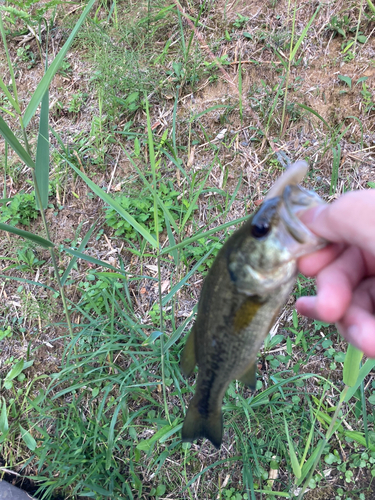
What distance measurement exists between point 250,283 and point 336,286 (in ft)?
1.29

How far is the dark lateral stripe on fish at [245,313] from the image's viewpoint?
138 cm

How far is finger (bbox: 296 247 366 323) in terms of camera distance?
1353mm

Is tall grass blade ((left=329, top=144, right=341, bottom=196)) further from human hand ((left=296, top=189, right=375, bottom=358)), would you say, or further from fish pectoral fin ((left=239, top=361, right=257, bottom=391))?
fish pectoral fin ((left=239, top=361, right=257, bottom=391))

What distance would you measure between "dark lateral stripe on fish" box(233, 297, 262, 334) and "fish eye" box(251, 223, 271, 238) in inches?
10.8

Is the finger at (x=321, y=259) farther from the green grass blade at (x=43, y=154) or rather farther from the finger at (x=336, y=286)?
the green grass blade at (x=43, y=154)

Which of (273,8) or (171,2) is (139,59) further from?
(273,8)

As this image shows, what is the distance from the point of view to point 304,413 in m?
2.40

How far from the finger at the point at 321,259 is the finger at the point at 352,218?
0.90 ft

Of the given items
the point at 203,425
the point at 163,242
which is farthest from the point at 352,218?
the point at 163,242

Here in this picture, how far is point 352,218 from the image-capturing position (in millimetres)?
1169

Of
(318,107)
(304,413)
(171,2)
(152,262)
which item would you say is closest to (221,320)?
(304,413)

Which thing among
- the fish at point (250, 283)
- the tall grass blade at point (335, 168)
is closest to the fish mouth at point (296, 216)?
the fish at point (250, 283)

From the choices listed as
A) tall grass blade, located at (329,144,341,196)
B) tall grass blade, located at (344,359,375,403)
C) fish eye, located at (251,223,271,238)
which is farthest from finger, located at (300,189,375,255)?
tall grass blade, located at (329,144,341,196)

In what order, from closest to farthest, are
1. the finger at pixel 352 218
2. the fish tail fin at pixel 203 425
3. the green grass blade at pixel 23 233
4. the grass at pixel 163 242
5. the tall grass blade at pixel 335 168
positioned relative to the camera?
the finger at pixel 352 218 → the green grass blade at pixel 23 233 → the fish tail fin at pixel 203 425 → the grass at pixel 163 242 → the tall grass blade at pixel 335 168
